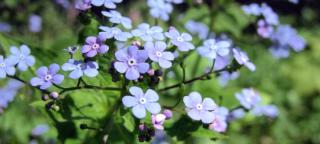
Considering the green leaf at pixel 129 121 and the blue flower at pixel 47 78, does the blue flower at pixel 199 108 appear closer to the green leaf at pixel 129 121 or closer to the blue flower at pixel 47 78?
the green leaf at pixel 129 121

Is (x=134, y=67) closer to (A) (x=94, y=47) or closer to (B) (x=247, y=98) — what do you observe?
(A) (x=94, y=47)

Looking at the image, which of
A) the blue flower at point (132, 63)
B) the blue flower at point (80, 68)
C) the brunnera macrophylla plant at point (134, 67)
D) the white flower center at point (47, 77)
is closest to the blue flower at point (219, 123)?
the brunnera macrophylla plant at point (134, 67)

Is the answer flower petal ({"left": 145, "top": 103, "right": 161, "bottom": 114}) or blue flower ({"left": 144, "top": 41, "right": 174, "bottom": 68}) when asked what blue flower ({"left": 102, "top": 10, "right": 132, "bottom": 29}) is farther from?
flower petal ({"left": 145, "top": 103, "right": 161, "bottom": 114})

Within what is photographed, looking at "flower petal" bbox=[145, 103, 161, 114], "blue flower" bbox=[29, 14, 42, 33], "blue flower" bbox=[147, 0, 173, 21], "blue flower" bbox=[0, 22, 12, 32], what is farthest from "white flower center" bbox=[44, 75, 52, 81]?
"blue flower" bbox=[0, 22, 12, 32]

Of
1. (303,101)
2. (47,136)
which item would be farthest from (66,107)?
(303,101)

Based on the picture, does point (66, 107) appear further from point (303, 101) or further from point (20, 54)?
point (303, 101)
